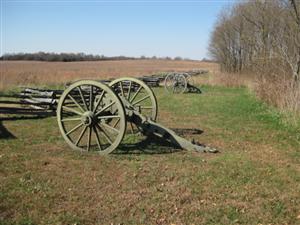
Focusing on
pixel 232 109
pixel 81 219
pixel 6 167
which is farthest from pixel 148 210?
pixel 232 109

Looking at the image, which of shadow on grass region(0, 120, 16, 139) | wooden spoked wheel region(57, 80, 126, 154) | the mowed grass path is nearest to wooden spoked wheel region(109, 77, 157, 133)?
wooden spoked wheel region(57, 80, 126, 154)

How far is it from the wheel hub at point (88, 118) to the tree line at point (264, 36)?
973 cm

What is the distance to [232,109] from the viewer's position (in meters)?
17.1

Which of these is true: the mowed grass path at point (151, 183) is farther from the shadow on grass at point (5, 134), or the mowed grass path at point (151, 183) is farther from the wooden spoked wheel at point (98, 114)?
the wooden spoked wheel at point (98, 114)

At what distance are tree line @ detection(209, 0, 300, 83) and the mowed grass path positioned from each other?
25.8 feet

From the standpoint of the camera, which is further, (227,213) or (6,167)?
(6,167)

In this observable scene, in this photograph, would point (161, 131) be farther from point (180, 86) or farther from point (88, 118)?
point (180, 86)

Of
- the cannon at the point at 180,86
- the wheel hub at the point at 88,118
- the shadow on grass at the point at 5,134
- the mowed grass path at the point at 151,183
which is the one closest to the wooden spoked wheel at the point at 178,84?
the cannon at the point at 180,86

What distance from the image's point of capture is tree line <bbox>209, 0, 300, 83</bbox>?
17562 mm

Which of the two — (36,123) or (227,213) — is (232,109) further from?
(227,213)

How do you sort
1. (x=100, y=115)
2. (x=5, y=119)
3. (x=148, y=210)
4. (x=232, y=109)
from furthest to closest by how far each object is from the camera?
(x=232, y=109)
(x=5, y=119)
(x=100, y=115)
(x=148, y=210)

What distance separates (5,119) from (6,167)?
4.92m

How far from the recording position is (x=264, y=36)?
26156 mm

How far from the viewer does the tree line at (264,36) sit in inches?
691
